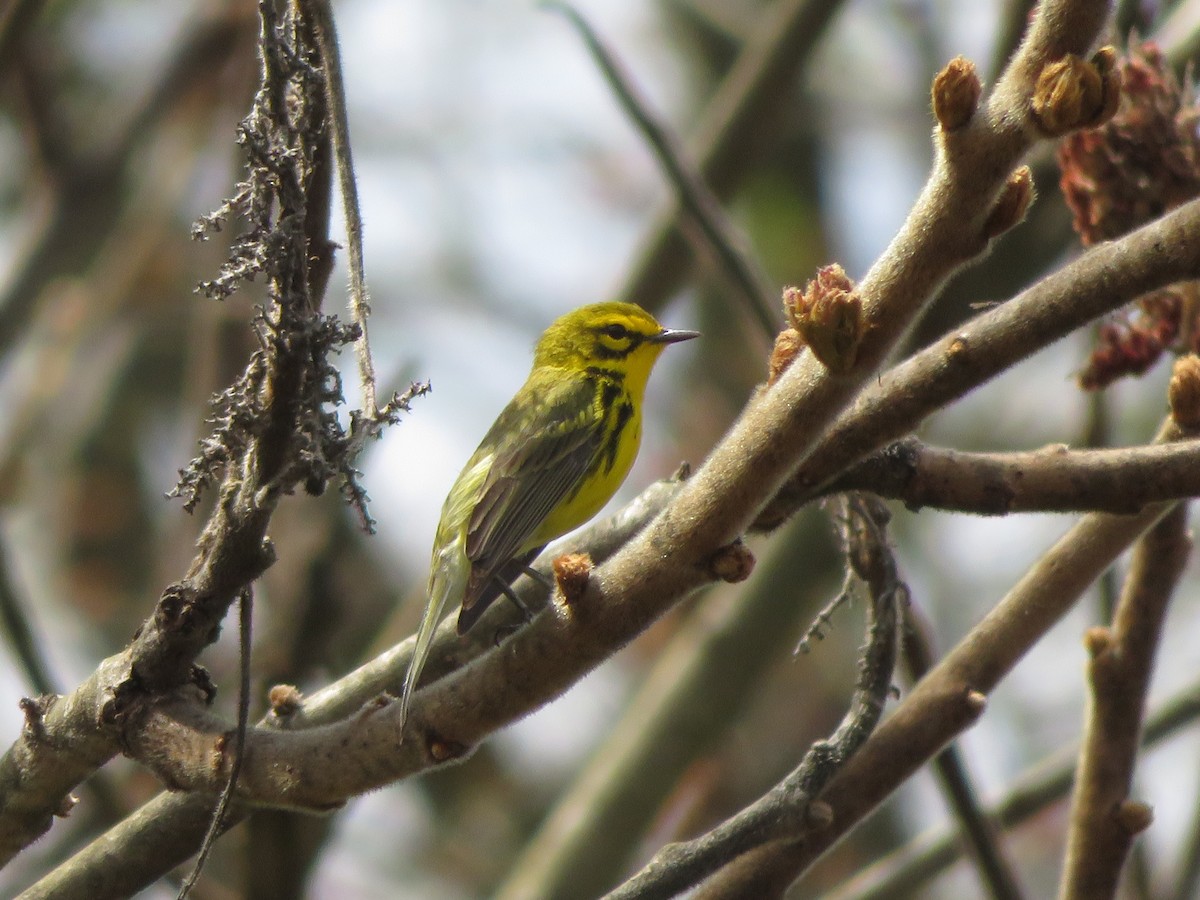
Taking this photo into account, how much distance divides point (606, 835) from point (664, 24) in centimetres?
919

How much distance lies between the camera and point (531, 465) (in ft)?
16.3

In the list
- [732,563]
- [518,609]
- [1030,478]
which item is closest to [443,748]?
[732,563]

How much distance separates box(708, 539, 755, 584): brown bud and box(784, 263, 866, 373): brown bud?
0.35 m

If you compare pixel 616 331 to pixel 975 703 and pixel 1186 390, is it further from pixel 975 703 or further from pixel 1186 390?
pixel 1186 390

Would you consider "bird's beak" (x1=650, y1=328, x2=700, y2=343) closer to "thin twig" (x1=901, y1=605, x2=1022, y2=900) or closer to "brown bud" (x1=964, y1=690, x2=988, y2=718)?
"thin twig" (x1=901, y1=605, x2=1022, y2=900)

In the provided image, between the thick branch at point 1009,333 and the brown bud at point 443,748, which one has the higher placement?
the thick branch at point 1009,333

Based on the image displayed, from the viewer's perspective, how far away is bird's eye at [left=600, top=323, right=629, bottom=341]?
5840 mm

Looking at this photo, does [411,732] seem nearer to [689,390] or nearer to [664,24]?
[689,390]

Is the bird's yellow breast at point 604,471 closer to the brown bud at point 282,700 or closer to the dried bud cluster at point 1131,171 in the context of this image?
the brown bud at point 282,700

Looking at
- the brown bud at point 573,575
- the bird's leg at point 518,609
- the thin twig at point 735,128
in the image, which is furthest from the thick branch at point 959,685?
the thin twig at point 735,128

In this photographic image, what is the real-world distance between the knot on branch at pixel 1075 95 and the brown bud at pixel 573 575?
94 centimetres

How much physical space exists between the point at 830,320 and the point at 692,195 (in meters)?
3.07

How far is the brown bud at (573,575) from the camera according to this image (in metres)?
2.12

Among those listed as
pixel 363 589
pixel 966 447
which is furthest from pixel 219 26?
pixel 966 447
